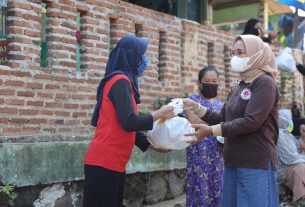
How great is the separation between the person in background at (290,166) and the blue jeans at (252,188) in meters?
3.43

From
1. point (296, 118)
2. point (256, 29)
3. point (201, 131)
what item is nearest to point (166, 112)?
point (201, 131)

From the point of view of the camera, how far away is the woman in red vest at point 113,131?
123 inches

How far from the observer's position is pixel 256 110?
3.08 metres

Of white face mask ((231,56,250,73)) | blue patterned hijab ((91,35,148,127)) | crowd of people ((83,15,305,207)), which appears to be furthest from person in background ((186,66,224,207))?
blue patterned hijab ((91,35,148,127))

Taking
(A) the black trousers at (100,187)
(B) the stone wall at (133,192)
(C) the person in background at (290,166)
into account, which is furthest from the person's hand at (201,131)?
(C) the person in background at (290,166)

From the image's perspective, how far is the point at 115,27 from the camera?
17.3 feet

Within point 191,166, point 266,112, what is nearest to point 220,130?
point 266,112

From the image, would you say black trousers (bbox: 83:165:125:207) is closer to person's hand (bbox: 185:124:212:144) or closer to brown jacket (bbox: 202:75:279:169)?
person's hand (bbox: 185:124:212:144)

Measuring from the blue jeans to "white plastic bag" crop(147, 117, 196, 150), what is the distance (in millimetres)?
451

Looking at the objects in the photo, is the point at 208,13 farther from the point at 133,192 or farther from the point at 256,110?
the point at 256,110

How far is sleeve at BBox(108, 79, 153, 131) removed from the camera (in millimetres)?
3102

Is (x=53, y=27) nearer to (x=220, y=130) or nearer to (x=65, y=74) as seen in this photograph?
(x=65, y=74)

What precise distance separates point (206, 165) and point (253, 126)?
1539 millimetres

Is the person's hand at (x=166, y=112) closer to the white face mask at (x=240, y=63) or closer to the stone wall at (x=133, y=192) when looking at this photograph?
the white face mask at (x=240, y=63)
